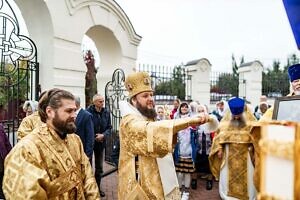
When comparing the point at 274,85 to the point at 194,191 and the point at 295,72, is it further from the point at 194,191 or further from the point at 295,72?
the point at 295,72

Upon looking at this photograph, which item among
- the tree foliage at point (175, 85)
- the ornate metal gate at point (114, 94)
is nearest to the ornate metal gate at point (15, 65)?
the ornate metal gate at point (114, 94)

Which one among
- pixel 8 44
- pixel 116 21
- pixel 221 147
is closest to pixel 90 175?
pixel 221 147

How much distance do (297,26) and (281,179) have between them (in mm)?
823

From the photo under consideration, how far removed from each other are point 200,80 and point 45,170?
390 inches

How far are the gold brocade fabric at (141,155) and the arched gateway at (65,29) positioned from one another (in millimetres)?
3652

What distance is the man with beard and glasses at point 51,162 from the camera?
232 centimetres

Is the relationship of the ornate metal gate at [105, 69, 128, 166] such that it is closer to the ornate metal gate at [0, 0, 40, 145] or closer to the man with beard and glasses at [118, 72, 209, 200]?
A: the ornate metal gate at [0, 0, 40, 145]

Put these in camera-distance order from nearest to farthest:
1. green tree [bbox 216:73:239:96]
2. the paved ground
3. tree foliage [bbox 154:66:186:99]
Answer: the paved ground < tree foliage [bbox 154:66:186:99] < green tree [bbox 216:73:239:96]

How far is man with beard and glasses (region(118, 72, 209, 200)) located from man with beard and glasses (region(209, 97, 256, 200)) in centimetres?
236

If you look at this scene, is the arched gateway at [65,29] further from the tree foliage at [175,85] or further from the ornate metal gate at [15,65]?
the tree foliage at [175,85]

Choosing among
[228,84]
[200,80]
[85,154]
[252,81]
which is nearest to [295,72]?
[85,154]

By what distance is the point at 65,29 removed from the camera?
6.64 meters

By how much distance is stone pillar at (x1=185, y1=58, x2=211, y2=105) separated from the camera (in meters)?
11.9

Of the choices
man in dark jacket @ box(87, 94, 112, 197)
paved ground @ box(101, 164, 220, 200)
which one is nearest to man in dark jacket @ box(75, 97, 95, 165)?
man in dark jacket @ box(87, 94, 112, 197)
